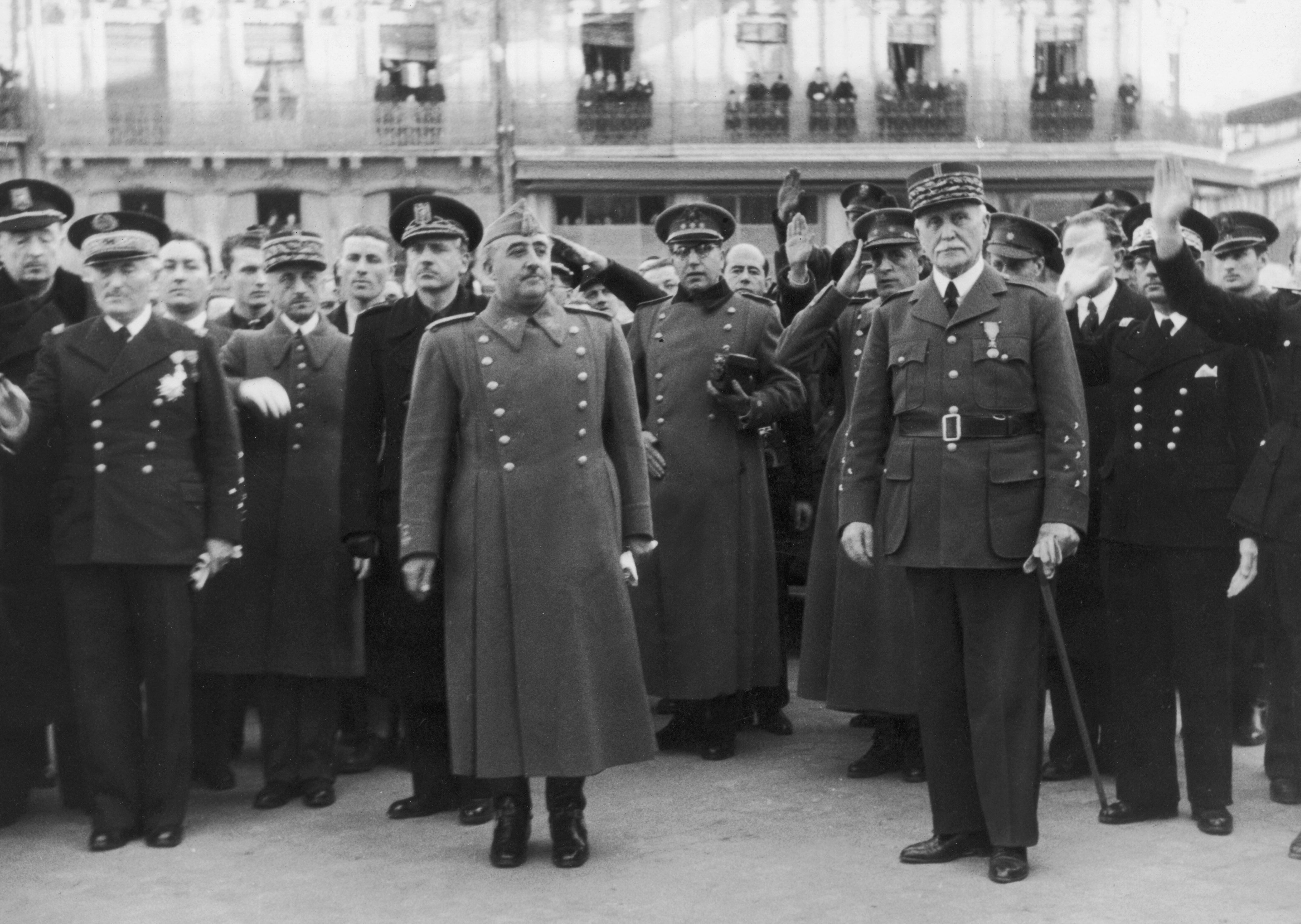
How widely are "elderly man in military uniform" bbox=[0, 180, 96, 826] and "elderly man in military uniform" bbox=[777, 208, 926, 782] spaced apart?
2969 mm

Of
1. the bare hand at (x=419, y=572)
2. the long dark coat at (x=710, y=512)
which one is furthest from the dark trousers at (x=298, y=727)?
the long dark coat at (x=710, y=512)

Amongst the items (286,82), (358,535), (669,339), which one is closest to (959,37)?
(286,82)

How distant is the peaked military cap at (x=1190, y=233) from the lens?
6.78m

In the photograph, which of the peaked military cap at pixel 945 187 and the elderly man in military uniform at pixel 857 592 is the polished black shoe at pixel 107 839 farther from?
the peaked military cap at pixel 945 187

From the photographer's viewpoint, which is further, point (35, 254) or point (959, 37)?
point (959, 37)

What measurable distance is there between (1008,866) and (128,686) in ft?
10.2

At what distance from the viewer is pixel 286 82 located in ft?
88.6

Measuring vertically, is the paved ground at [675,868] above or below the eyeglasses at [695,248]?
below

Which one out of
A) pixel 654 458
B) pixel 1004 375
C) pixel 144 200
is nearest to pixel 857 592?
pixel 654 458

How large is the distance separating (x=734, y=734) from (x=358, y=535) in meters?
2.10

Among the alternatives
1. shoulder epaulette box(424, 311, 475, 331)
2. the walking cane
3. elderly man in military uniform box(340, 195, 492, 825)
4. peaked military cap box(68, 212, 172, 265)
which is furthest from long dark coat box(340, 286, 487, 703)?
the walking cane

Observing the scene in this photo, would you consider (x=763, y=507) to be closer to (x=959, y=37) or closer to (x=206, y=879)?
(x=206, y=879)

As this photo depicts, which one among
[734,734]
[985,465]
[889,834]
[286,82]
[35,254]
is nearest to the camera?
[985,465]

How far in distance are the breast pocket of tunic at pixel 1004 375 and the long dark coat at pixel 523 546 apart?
1.29 metres
